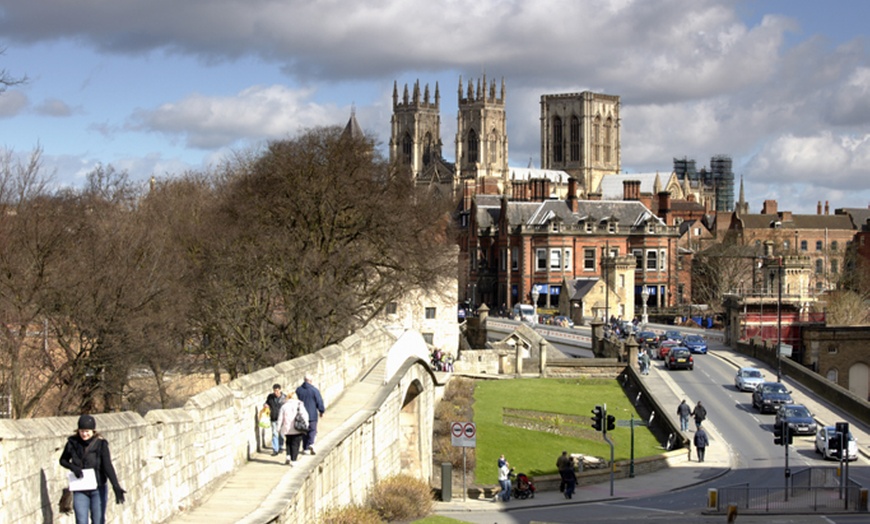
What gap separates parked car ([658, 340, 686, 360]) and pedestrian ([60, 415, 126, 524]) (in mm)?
54199

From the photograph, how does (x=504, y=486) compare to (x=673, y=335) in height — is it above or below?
below

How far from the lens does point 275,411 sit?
19812 mm

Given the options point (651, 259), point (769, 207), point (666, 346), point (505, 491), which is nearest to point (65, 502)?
point (505, 491)

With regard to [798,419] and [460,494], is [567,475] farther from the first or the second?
[798,419]

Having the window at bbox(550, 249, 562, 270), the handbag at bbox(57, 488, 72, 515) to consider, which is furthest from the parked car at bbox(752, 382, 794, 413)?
the window at bbox(550, 249, 562, 270)

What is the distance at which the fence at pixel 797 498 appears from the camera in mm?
31812

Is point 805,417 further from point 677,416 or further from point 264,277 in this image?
point 264,277

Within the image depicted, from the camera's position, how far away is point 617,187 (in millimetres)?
191000

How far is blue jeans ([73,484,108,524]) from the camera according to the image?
12.6m

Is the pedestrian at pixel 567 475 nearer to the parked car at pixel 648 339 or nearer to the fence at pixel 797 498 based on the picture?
the fence at pixel 797 498

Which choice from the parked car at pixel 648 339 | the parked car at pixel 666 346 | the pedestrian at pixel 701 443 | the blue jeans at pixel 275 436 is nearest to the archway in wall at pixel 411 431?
the pedestrian at pixel 701 443

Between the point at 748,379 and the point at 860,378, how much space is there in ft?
45.8

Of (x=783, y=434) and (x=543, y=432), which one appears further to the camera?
(x=543, y=432)

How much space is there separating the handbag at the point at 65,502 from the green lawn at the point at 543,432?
26480 millimetres
